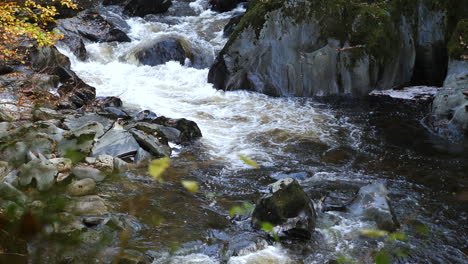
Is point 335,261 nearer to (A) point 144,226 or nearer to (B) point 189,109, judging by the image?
(A) point 144,226

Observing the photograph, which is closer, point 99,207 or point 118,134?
point 99,207

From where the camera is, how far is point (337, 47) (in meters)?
11.8

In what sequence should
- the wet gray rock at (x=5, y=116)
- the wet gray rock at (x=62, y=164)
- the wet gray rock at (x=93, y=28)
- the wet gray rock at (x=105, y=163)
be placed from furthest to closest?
the wet gray rock at (x=93, y=28) → the wet gray rock at (x=5, y=116) → the wet gray rock at (x=105, y=163) → the wet gray rock at (x=62, y=164)

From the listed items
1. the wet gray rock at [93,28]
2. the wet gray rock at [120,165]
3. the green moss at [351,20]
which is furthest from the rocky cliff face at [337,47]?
the wet gray rock at [120,165]

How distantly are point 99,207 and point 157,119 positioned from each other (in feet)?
14.6

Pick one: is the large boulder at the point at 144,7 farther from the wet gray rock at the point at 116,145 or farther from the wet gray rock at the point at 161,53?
the wet gray rock at the point at 116,145

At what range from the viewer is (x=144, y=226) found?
17.2ft

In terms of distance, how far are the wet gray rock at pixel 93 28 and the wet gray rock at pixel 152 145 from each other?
861 centimetres

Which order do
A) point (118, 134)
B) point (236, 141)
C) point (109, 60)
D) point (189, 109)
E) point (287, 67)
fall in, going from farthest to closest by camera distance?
point (109, 60)
point (287, 67)
point (189, 109)
point (236, 141)
point (118, 134)

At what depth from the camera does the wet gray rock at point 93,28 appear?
15234 millimetres

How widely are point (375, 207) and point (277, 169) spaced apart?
2.21 metres

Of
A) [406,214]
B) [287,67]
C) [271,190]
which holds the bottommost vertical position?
[406,214]

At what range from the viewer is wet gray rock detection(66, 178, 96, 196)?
5485 millimetres

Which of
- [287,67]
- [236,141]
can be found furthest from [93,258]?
[287,67]
